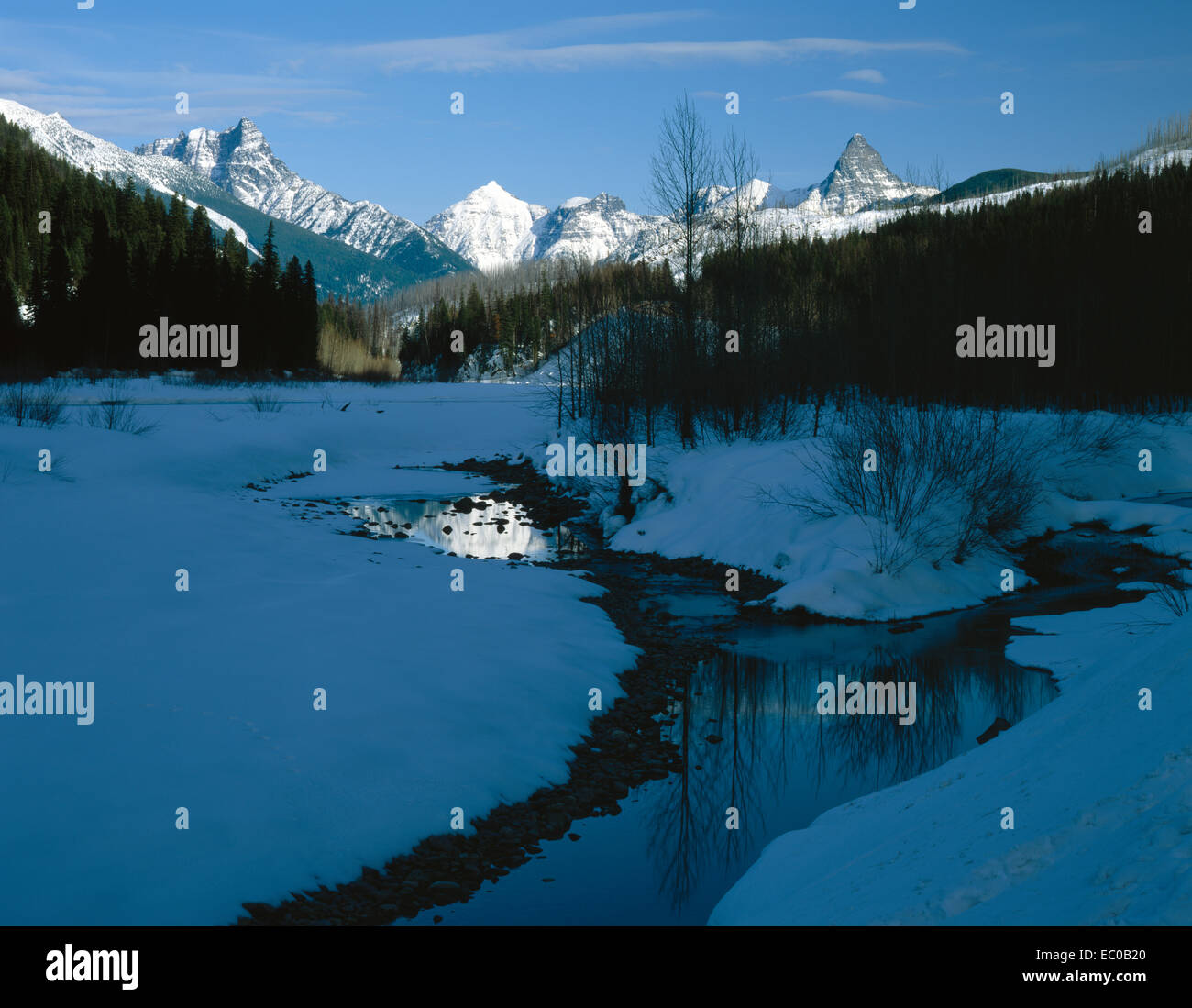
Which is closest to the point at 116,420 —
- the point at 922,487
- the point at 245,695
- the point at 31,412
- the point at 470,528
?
the point at 31,412

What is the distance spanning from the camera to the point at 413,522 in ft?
80.8

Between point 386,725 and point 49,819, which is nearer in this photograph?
point 49,819

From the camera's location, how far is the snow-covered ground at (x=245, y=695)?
622 centimetres

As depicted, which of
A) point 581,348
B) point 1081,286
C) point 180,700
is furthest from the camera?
point 1081,286

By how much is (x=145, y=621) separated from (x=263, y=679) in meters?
2.20

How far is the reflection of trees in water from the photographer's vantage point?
795cm

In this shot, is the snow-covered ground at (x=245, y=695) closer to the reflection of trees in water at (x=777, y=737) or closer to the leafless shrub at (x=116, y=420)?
the reflection of trees in water at (x=777, y=737)

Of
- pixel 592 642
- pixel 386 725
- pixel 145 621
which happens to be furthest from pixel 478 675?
pixel 145 621

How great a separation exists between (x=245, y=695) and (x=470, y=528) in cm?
1512

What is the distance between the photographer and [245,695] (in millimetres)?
8742

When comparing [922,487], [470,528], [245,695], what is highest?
[922,487]

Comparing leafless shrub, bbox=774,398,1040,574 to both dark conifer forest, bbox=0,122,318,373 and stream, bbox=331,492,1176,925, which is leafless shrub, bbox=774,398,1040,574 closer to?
stream, bbox=331,492,1176,925

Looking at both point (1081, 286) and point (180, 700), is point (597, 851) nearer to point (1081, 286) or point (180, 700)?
point (180, 700)

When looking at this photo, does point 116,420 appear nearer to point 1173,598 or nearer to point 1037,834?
point 1173,598
